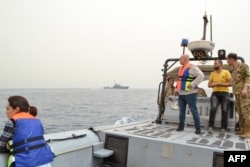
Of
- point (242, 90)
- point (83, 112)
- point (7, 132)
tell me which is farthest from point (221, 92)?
point (83, 112)

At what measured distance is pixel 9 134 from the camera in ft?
7.80

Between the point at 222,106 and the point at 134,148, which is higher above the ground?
the point at 222,106

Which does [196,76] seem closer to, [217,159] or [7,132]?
[217,159]

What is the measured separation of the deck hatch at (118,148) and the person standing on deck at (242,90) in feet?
6.30

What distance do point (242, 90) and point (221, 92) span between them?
480mm

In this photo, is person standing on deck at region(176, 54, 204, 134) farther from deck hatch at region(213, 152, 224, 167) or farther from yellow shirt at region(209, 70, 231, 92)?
deck hatch at region(213, 152, 224, 167)

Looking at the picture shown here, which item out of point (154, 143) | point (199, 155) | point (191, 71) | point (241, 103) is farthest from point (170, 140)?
point (241, 103)

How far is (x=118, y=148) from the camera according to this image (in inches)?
151

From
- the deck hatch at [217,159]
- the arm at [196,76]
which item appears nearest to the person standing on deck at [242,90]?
the arm at [196,76]

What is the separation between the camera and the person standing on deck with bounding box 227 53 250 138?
413 cm

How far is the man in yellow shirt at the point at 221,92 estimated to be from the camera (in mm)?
Result: 4555

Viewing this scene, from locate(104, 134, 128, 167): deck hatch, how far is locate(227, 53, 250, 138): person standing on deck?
6.30ft

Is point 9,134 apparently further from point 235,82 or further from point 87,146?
point 235,82

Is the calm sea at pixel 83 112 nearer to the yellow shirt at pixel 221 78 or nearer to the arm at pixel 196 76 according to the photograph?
the yellow shirt at pixel 221 78
